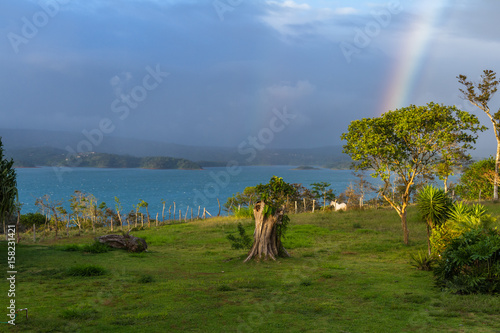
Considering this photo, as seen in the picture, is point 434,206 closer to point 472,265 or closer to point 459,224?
point 459,224

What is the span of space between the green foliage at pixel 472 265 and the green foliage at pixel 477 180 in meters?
40.1

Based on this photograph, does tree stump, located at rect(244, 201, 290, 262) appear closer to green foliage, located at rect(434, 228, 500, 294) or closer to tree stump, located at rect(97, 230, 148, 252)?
tree stump, located at rect(97, 230, 148, 252)

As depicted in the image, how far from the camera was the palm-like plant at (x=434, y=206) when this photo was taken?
1647 centimetres

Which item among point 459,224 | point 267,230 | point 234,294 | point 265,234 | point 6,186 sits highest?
point 6,186

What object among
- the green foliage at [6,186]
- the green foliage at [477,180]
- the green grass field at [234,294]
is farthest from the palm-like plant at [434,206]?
the green foliage at [477,180]

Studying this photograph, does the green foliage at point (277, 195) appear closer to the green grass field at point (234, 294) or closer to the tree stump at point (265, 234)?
the tree stump at point (265, 234)

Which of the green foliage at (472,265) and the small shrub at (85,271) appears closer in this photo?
the green foliage at (472,265)

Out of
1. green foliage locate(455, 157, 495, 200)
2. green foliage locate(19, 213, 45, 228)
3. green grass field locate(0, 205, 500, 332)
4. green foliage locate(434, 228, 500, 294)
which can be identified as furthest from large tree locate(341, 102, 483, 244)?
green foliage locate(19, 213, 45, 228)

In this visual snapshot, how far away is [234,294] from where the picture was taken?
1132 cm

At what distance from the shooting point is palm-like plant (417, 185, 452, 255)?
1647cm

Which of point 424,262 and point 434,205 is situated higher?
point 434,205

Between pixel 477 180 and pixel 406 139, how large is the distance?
110 ft

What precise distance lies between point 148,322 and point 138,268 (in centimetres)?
773

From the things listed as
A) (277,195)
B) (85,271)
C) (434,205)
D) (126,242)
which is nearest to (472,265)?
(434,205)
